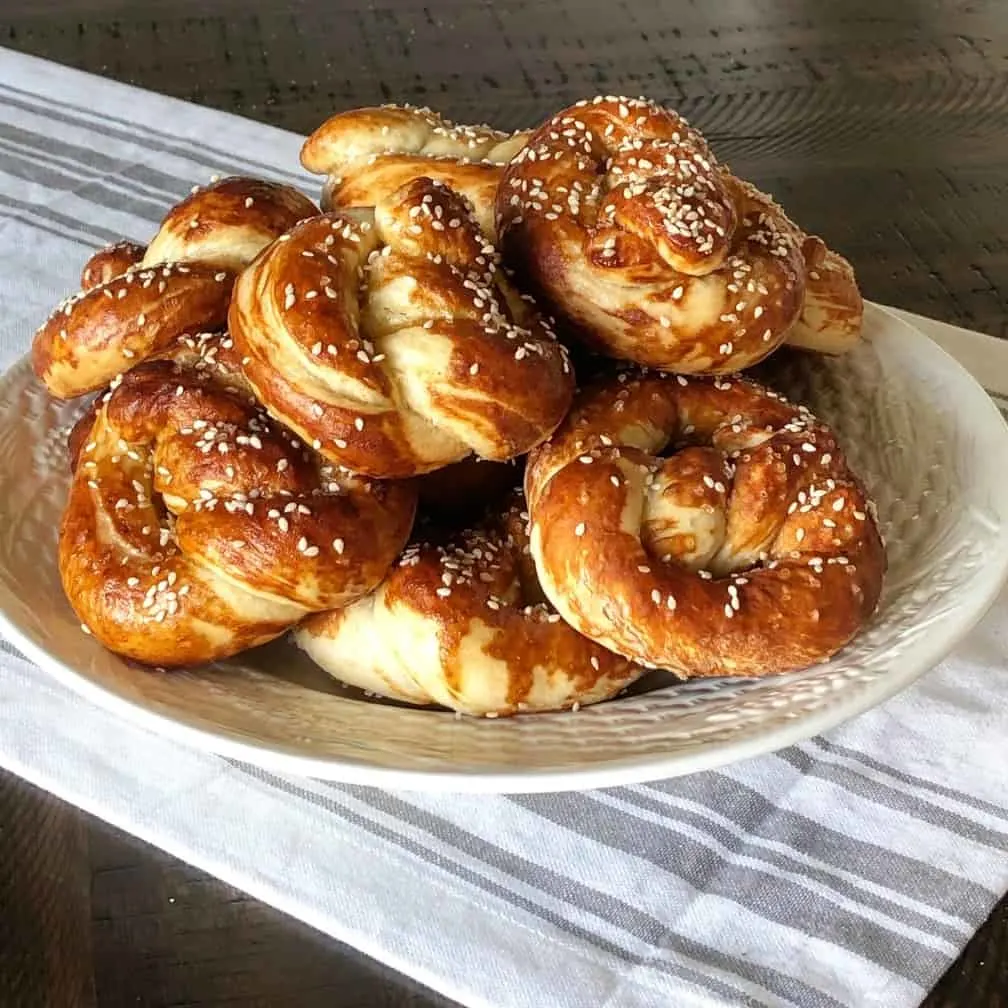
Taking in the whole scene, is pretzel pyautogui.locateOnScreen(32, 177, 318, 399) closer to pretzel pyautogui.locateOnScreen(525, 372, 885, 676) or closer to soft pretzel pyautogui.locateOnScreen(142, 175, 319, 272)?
soft pretzel pyautogui.locateOnScreen(142, 175, 319, 272)

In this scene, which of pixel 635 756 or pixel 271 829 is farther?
pixel 271 829

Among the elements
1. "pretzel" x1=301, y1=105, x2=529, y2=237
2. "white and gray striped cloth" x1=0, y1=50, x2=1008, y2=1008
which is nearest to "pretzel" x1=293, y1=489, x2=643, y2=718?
"white and gray striped cloth" x1=0, y1=50, x2=1008, y2=1008

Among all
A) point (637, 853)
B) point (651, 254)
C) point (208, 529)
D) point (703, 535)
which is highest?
point (651, 254)

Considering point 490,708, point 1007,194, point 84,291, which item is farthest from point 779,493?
point 1007,194

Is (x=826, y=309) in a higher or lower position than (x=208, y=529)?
higher

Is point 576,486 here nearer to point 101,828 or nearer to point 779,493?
point 779,493

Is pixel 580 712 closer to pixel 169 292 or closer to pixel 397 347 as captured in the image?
pixel 397 347

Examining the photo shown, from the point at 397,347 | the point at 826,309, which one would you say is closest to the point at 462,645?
the point at 397,347
